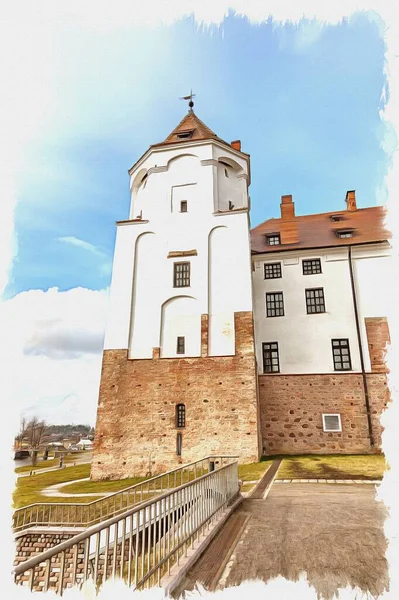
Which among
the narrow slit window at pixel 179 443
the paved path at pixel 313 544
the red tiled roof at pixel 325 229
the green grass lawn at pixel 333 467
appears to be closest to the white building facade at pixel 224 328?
the narrow slit window at pixel 179 443

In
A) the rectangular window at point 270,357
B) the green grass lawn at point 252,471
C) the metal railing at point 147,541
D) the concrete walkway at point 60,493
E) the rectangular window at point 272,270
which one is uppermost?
the rectangular window at point 272,270

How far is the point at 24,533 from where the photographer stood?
11.3 m

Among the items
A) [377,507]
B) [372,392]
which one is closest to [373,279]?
[372,392]

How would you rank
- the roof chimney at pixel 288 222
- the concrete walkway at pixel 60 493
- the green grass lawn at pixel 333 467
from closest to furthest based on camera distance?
the green grass lawn at pixel 333 467 → the concrete walkway at pixel 60 493 → the roof chimney at pixel 288 222

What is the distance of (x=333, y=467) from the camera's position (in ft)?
48.2

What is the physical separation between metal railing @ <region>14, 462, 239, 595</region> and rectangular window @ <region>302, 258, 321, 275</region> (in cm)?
1721

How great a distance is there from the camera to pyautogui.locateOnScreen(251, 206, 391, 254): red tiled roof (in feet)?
76.6

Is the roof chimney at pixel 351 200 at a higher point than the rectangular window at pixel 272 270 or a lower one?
higher

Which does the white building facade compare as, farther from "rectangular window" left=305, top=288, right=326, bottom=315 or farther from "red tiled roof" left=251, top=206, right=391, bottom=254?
"red tiled roof" left=251, top=206, right=391, bottom=254

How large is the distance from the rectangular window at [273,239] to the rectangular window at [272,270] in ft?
6.52

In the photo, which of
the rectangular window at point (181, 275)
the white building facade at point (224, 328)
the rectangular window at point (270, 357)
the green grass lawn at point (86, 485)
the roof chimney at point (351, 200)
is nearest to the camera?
the green grass lawn at point (86, 485)

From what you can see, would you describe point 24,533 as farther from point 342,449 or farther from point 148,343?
point 342,449

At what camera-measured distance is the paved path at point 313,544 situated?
4234mm

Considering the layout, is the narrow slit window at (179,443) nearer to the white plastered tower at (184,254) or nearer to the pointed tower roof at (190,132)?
the white plastered tower at (184,254)
